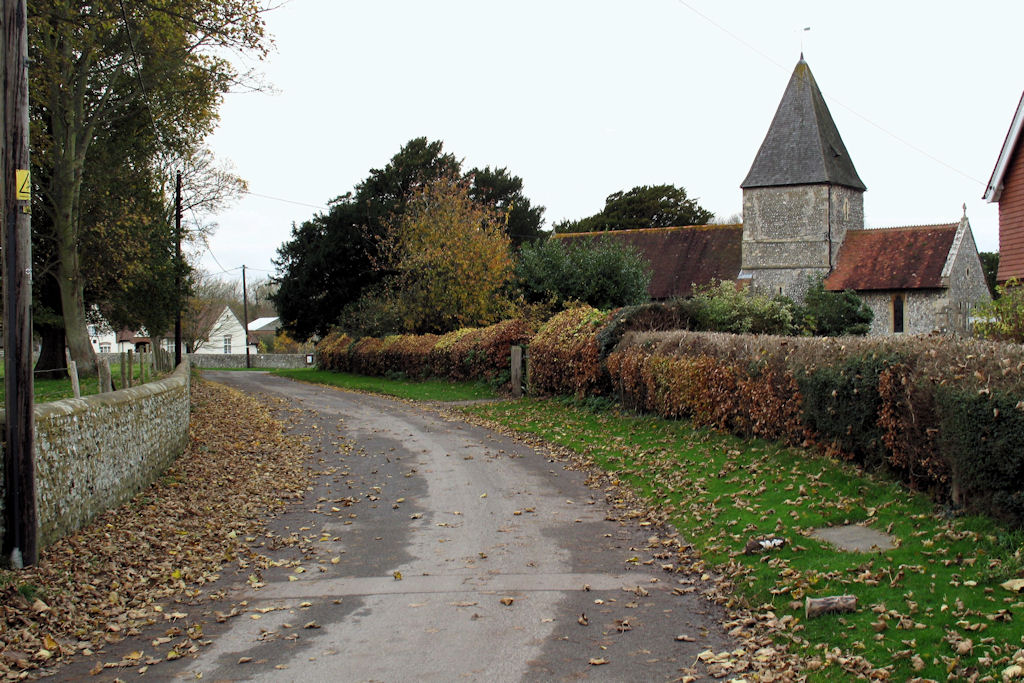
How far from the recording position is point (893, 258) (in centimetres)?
4578

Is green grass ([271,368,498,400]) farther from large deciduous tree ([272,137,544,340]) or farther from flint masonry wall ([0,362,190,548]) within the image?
A: flint masonry wall ([0,362,190,548])

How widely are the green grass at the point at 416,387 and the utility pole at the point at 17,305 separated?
747 inches

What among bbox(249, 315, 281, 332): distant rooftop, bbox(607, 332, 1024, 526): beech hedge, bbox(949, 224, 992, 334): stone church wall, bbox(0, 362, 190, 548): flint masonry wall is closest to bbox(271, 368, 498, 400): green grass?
bbox(607, 332, 1024, 526): beech hedge

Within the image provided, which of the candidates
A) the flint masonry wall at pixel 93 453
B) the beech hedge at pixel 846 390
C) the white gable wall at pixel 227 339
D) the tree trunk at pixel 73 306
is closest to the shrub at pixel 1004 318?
the beech hedge at pixel 846 390

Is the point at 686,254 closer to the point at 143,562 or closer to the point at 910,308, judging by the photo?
the point at 910,308

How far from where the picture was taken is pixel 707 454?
42.1 feet

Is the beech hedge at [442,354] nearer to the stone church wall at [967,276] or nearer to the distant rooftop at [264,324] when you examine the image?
the stone church wall at [967,276]

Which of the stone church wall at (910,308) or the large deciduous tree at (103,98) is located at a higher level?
the large deciduous tree at (103,98)

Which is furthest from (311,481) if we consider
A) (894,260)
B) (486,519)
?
(894,260)

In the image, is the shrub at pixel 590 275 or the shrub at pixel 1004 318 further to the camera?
the shrub at pixel 590 275

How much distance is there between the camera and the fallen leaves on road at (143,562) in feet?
21.4

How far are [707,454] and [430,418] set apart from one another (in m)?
10.4

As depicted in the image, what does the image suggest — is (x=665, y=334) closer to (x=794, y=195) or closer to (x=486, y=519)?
(x=486, y=519)

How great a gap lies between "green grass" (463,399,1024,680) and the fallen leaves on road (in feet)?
16.3
